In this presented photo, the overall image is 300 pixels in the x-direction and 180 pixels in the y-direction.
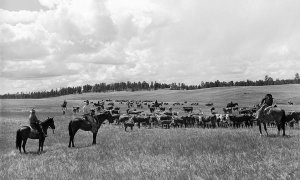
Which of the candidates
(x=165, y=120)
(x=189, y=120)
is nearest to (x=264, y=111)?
(x=165, y=120)

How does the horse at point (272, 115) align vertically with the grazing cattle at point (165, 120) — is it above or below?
above

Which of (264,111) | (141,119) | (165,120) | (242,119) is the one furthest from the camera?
(141,119)

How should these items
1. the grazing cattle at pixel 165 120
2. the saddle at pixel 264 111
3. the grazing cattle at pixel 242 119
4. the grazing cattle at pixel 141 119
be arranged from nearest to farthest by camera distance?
the saddle at pixel 264 111 → the grazing cattle at pixel 242 119 → the grazing cattle at pixel 165 120 → the grazing cattle at pixel 141 119

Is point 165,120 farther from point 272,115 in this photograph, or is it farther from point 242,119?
point 272,115

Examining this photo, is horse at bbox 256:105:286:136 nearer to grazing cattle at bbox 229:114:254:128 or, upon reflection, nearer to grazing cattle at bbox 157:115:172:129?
grazing cattle at bbox 229:114:254:128

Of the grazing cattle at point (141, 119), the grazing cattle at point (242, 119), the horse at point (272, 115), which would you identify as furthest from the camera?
the grazing cattle at point (141, 119)

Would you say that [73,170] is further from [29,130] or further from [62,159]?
[29,130]

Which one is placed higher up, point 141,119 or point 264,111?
point 264,111

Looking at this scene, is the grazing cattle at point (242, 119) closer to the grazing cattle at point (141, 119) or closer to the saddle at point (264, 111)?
the grazing cattle at point (141, 119)

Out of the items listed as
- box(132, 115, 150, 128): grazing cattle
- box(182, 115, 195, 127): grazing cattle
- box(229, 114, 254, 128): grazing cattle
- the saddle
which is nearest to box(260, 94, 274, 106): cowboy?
the saddle

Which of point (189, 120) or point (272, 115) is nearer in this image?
point (272, 115)

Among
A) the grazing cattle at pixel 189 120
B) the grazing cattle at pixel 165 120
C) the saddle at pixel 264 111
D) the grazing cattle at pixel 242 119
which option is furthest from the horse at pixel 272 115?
the grazing cattle at pixel 189 120

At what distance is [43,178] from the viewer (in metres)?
10.8

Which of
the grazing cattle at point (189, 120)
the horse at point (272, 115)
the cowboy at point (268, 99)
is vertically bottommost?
the grazing cattle at point (189, 120)
